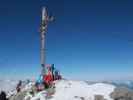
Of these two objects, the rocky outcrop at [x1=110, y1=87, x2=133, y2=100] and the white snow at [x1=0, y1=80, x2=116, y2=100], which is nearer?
the rocky outcrop at [x1=110, y1=87, x2=133, y2=100]

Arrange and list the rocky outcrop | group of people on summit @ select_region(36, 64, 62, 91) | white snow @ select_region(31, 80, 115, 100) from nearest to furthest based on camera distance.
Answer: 1. the rocky outcrop
2. white snow @ select_region(31, 80, 115, 100)
3. group of people on summit @ select_region(36, 64, 62, 91)

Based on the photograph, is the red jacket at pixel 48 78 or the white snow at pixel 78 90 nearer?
the white snow at pixel 78 90

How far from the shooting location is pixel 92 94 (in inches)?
1110

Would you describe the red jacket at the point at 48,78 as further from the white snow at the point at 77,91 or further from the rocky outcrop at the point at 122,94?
the rocky outcrop at the point at 122,94

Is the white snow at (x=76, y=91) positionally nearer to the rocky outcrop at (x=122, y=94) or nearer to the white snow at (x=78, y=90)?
the white snow at (x=78, y=90)

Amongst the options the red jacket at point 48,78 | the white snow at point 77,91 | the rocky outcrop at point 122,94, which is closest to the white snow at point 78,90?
the white snow at point 77,91

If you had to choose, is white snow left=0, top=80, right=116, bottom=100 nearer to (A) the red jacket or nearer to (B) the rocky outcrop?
(B) the rocky outcrop

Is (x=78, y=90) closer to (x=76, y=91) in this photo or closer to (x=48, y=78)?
(x=76, y=91)

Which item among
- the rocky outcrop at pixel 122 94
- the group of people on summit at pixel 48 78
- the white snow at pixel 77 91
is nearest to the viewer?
the rocky outcrop at pixel 122 94

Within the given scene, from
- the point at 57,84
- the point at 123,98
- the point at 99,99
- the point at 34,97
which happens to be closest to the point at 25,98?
the point at 34,97

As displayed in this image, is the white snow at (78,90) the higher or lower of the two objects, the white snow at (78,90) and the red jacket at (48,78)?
the lower

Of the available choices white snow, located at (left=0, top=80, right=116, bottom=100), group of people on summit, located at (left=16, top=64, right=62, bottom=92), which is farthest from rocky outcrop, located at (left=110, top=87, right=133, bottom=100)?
group of people on summit, located at (left=16, top=64, right=62, bottom=92)

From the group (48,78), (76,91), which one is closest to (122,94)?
(76,91)

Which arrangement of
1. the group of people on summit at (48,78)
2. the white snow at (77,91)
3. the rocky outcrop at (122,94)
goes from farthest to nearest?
the group of people on summit at (48,78), the white snow at (77,91), the rocky outcrop at (122,94)
